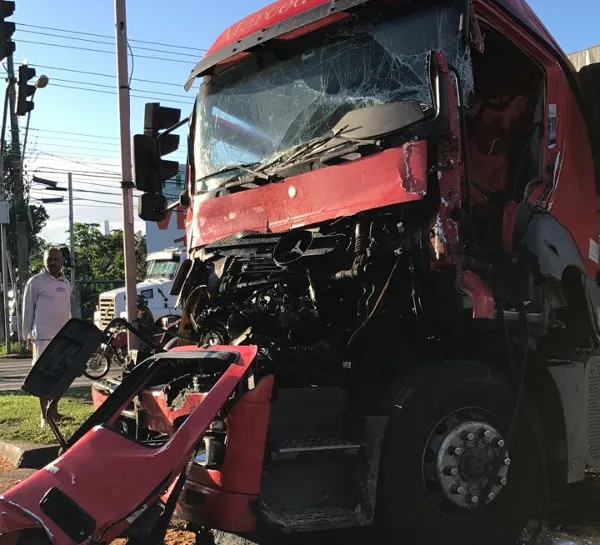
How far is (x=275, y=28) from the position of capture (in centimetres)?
457

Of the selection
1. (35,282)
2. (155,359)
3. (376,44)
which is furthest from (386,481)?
(35,282)

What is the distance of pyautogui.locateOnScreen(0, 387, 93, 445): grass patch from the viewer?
6559 mm

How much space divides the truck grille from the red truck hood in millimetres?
12975

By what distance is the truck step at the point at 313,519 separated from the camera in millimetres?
3020

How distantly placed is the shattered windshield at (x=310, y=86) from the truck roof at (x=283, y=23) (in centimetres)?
11

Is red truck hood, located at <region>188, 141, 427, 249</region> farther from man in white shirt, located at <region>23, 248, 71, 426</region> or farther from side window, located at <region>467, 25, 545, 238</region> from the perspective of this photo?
man in white shirt, located at <region>23, 248, 71, 426</region>

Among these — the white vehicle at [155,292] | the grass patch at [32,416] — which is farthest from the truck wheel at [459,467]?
the white vehicle at [155,292]

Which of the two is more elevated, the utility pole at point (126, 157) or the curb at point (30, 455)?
the utility pole at point (126, 157)

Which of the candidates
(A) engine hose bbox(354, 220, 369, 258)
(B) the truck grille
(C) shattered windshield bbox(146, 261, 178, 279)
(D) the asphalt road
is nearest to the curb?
(D) the asphalt road

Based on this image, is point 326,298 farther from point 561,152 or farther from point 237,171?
point 561,152

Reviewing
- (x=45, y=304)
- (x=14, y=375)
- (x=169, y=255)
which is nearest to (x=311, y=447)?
(x=45, y=304)

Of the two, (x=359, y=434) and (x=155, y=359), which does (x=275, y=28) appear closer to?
(x=155, y=359)

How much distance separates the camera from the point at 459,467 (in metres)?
3.48

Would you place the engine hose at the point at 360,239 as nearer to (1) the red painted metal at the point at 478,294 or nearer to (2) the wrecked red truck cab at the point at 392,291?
(2) the wrecked red truck cab at the point at 392,291
